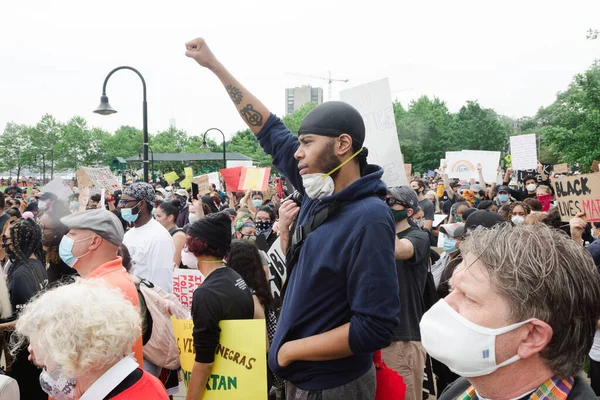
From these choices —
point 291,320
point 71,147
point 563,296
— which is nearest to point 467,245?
point 563,296

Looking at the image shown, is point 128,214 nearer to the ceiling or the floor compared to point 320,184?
nearer to the floor

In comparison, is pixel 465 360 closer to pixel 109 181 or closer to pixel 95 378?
pixel 95 378

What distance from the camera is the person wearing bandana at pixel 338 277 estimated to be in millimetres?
2131

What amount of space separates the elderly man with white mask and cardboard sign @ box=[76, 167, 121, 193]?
11.9 metres

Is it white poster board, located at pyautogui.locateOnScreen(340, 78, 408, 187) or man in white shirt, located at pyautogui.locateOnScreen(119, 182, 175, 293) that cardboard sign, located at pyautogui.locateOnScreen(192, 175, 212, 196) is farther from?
white poster board, located at pyautogui.locateOnScreen(340, 78, 408, 187)

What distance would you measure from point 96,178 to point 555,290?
12.4m

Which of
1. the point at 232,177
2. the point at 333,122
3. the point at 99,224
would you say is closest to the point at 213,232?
the point at 99,224

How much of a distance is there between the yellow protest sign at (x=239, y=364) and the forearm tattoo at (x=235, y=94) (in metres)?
1.36

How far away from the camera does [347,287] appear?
2182 mm

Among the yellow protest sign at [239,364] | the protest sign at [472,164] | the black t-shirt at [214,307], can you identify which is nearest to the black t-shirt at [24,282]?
the black t-shirt at [214,307]

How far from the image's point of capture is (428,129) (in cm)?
6588

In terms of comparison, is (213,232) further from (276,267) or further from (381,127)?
(381,127)

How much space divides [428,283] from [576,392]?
3.17m

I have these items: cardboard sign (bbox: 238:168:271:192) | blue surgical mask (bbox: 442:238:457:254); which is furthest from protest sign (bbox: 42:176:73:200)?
blue surgical mask (bbox: 442:238:457:254)
